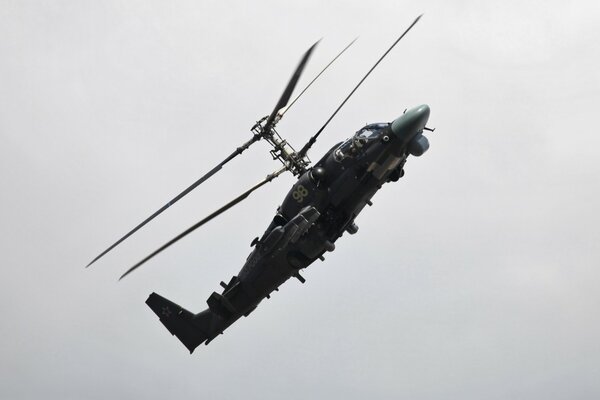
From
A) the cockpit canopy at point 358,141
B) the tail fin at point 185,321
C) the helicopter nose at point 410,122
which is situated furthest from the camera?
the tail fin at point 185,321

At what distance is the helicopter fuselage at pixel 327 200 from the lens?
39469 mm

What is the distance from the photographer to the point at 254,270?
144 feet

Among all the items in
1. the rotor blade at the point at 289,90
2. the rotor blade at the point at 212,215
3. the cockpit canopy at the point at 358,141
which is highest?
the rotor blade at the point at 289,90

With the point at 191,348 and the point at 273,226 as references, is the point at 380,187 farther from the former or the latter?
the point at 191,348

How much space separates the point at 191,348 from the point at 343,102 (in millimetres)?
18050

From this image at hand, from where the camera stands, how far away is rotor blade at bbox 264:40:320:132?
119 ft

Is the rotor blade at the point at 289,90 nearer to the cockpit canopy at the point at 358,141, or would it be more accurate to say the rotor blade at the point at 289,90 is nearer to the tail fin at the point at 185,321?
the cockpit canopy at the point at 358,141

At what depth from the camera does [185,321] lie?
47625mm

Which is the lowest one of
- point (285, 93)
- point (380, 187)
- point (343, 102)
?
point (380, 187)

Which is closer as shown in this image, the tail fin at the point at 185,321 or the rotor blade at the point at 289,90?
the rotor blade at the point at 289,90

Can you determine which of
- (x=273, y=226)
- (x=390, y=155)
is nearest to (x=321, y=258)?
(x=273, y=226)

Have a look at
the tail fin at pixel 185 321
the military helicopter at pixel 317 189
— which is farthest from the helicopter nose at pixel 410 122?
the tail fin at pixel 185 321

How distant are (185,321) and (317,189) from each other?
1250 cm

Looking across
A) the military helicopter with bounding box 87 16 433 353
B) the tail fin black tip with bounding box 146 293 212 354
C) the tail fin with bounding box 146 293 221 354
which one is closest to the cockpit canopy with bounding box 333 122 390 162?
the military helicopter with bounding box 87 16 433 353
